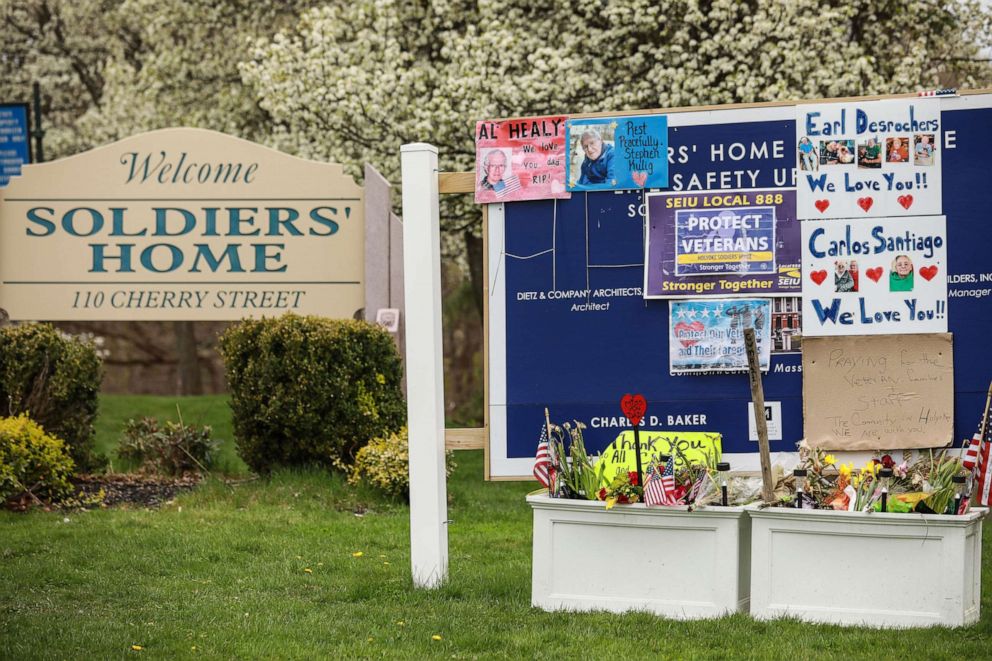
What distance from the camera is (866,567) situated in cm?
561

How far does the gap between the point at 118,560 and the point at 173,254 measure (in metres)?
4.87

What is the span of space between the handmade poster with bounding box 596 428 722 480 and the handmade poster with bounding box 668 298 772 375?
1.17ft

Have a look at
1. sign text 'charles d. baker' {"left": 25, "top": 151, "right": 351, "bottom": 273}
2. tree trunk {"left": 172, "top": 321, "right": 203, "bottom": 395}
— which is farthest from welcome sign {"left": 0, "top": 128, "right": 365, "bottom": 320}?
tree trunk {"left": 172, "top": 321, "right": 203, "bottom": 395}

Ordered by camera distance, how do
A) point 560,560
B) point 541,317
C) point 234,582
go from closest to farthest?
1. point 560,560
2. point 541,317
3. point 234,582

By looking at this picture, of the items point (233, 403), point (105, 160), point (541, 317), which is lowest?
point (233, 403)

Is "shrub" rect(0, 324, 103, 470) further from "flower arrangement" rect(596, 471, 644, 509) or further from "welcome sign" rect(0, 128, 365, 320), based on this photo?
"flower arrangement" rect(596, 471, 644, 509)

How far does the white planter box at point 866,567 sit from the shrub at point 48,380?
6.87 metres

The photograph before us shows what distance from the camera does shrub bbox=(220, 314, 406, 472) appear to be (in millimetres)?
10266

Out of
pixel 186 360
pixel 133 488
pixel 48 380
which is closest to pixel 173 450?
pixel 133 488

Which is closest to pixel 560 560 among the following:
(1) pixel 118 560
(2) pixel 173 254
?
(1) pixel 118 560

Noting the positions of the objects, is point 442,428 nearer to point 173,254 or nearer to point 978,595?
point 978,595

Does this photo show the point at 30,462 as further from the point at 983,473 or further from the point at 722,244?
the point at 983,473

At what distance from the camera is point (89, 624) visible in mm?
5852

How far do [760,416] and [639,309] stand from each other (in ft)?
2.99
